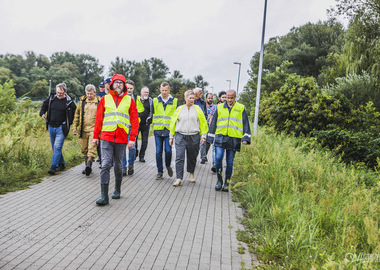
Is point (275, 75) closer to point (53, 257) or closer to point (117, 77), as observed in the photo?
point (117, 77)

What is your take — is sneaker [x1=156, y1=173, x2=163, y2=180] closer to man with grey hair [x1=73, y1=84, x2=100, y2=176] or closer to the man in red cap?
man with grey hair [x1=73, y1=84, x2=100, y2=176]

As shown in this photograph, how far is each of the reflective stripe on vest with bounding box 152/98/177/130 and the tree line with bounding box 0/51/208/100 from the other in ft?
199

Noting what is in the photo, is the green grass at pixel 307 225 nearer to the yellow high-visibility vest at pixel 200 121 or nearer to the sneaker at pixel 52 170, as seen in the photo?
the yellow high-visibility vest at pixel 200 121

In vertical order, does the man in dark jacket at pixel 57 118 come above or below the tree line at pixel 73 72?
below

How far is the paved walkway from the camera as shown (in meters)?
3.84

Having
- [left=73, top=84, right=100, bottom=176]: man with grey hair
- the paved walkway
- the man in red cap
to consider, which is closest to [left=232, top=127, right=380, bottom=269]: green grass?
the paved walkway

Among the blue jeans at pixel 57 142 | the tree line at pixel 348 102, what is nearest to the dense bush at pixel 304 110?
the tree line at pixel 348 102

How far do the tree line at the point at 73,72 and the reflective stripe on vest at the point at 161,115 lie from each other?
6071 cm

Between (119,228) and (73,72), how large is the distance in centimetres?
9845

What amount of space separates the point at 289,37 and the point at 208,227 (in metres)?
57.3

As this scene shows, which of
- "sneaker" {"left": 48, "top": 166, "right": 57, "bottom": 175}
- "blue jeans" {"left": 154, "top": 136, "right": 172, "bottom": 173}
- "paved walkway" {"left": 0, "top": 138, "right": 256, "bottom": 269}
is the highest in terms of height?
"blue jeans" {"left": 154, "top": 136, "right": 172, "bottom": 173}

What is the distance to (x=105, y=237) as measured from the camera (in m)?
4.46

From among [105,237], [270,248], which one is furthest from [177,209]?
[270,248]

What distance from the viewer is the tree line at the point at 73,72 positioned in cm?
7585
